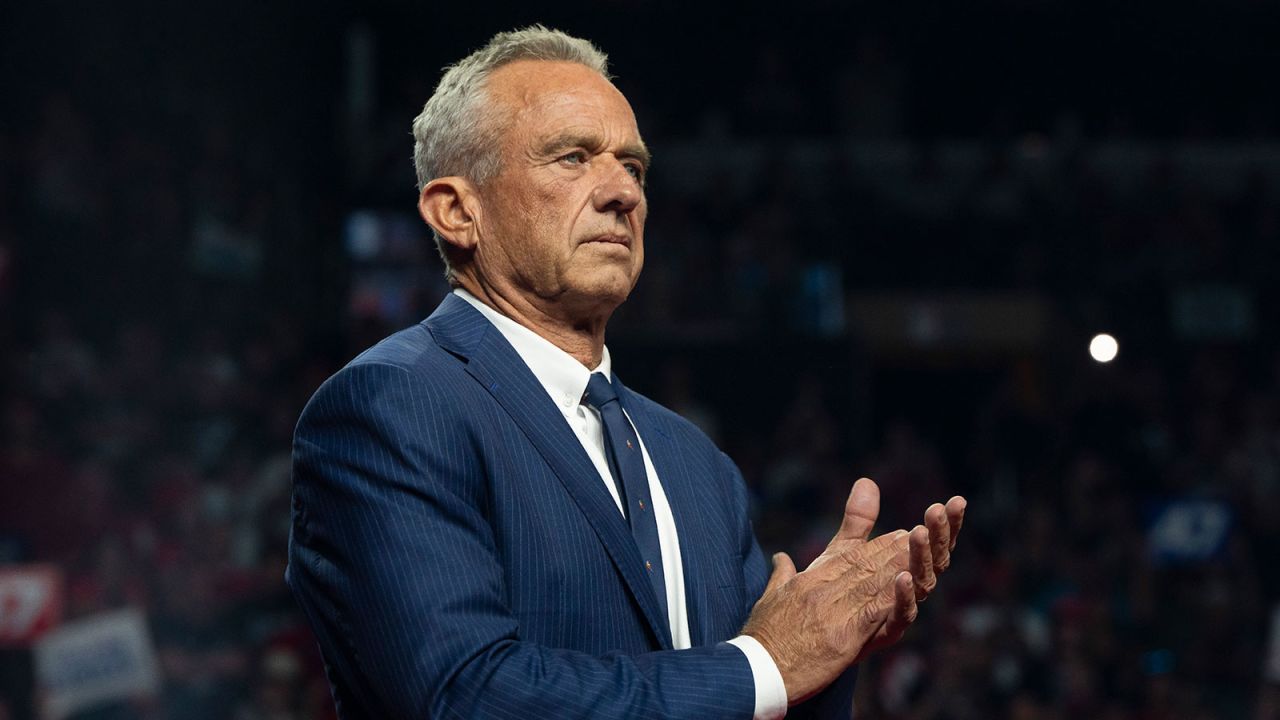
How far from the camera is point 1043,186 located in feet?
32.2

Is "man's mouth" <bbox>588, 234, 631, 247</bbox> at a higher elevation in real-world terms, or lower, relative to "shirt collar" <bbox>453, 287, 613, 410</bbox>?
higher

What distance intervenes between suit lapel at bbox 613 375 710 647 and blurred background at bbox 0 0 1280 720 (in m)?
3.88

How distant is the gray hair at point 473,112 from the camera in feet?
5.71

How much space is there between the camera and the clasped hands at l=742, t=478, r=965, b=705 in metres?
1.57

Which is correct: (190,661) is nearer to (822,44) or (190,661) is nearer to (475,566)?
(475,566)

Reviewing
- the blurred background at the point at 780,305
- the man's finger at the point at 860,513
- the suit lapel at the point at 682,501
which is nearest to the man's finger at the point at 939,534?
the man's finger at the point at 860,513

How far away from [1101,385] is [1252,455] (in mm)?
1148

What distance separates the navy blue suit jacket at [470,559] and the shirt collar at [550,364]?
0.03m

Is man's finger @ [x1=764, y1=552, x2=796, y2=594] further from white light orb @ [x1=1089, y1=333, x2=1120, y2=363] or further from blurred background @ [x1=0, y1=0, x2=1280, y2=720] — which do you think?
blurred background @ [x1=0, y1=0, x2=1280, y2=720]

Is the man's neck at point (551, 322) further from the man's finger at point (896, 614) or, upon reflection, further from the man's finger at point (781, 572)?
the man's finger at point (896, 614)

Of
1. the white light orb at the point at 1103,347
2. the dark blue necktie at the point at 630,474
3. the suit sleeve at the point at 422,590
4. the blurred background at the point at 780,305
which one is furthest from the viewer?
the blurred background at the point at 780,305

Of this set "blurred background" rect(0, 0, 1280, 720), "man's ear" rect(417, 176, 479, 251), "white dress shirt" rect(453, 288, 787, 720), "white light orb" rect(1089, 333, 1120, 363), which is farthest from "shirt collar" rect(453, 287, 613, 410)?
"blurred background" rect(0, 0, 1280, 720)

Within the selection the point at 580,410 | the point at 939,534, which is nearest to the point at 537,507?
the point at 580,410

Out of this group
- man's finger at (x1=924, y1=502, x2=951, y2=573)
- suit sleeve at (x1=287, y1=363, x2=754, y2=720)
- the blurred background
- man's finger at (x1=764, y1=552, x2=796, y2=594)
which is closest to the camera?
suit sleeve at (x1=287, y1=363, x2=754, y2=720)
